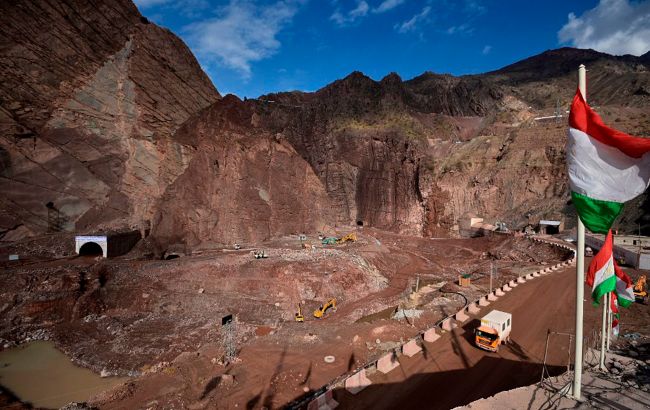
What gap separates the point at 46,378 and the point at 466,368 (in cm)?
2285

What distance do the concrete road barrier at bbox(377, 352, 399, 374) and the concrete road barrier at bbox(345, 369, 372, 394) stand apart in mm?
854

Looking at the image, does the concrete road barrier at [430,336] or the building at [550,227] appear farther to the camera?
the building at [550,227]

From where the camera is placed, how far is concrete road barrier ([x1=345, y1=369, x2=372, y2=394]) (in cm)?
1182

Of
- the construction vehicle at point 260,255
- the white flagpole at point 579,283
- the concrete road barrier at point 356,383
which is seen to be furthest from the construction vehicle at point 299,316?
Answer: the white flagpole at point 579,283

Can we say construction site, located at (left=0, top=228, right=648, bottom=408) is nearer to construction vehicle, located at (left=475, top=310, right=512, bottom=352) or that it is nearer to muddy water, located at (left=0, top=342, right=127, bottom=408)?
construction vehicle, located at (left=475, top=310, right=512, bottom=352)

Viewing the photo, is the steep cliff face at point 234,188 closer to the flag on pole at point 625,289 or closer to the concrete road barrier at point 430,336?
the concrete road barrier at point 430,336

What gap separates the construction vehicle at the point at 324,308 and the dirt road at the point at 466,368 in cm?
1235

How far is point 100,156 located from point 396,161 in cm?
4704

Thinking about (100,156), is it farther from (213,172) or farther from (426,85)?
(426,85)

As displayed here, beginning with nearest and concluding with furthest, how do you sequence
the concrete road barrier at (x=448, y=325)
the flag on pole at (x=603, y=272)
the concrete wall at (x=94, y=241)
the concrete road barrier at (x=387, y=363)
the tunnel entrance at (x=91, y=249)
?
1. the flag on pole at (x=603, y=272)
2. the concrete road barrier at (x=387, y=363)
3. the concrete road barrier at (x=448, y=325)
4. the concrete wall at (x=94, y=241)
5. the tunnel entrance at (x=91, y=249)

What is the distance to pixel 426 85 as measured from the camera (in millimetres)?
122562

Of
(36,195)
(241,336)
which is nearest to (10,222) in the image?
(36,195)

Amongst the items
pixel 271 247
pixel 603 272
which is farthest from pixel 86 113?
pixel 603 272

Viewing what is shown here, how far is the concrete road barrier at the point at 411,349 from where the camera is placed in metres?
13.8
